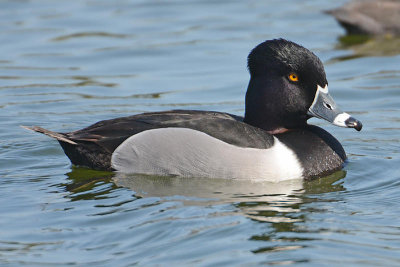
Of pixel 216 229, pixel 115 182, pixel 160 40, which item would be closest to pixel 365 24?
pixel 160 40

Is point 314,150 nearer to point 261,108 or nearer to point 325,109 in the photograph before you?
point 325,109

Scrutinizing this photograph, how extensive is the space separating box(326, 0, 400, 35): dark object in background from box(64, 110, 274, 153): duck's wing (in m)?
6.40

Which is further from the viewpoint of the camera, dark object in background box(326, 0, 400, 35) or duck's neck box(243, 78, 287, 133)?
dark object in background box(326, 0, 400, 35)

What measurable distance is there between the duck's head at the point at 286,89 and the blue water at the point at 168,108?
2.08 feet

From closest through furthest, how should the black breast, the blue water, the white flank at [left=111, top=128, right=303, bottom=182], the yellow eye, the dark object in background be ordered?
the blue water < the white flank at [left=111, top=128, right=303, bottom=182] < the black breast < the yellow eye < the dark object in background

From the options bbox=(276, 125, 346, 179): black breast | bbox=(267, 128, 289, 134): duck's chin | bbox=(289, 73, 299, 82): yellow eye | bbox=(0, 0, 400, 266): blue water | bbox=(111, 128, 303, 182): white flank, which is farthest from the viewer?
bbox=(267, 128, 289, 134): duck's chin

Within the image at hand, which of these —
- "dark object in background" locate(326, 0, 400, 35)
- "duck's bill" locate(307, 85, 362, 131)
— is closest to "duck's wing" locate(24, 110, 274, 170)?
"duck's bill" locate(307, 85, 362, 131)

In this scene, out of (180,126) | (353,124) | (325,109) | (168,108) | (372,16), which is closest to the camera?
(180,126)

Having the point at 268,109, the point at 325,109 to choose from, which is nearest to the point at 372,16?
the point at 325,109

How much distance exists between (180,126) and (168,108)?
2932 millimetres

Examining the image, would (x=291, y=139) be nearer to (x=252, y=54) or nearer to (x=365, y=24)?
(x=252, y=54)

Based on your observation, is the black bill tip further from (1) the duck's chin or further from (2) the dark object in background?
(2) the dark object in background

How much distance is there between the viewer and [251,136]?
767cm

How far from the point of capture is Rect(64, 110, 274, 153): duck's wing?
7.65 meters
